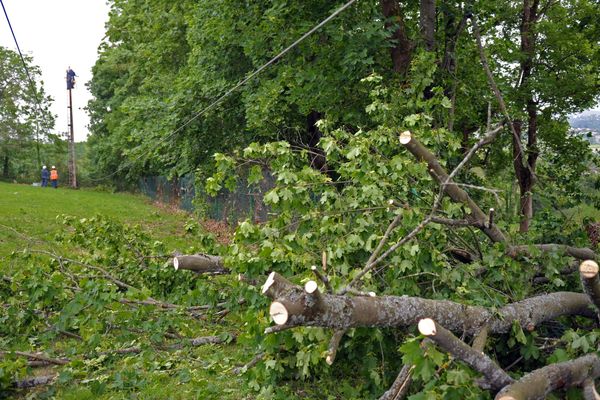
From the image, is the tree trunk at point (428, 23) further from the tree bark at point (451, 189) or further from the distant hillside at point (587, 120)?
the distant hillside at point (587, 120)

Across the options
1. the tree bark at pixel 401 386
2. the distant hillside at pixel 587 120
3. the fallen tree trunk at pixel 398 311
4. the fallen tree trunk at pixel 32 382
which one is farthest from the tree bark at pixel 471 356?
the distant hillside at pixel 587 120

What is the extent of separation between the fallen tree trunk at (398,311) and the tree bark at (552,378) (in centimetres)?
44

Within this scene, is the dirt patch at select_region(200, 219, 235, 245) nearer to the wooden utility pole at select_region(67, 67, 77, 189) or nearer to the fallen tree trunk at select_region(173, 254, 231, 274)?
the fallen tree trunk at select_region(173, 254, 231, 274)

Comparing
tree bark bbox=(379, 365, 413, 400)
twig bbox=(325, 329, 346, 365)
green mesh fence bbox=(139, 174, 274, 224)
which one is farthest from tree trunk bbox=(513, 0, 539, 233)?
twig bbox=(325, 329, 346, 365)

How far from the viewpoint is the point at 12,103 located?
129ft

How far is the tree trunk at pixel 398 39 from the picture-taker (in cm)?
837

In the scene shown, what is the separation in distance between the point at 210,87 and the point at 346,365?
25.4 feet

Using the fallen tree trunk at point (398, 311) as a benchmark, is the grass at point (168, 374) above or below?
below

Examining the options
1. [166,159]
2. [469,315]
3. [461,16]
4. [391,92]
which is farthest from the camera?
[166,159]

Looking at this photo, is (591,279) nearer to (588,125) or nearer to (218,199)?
(588,125)

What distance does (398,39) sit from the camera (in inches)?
332

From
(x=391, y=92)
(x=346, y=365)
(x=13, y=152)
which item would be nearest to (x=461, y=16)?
(x=391, y=92)

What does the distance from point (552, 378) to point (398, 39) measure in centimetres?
617

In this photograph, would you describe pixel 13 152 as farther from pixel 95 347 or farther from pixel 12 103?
pixel 95 347
